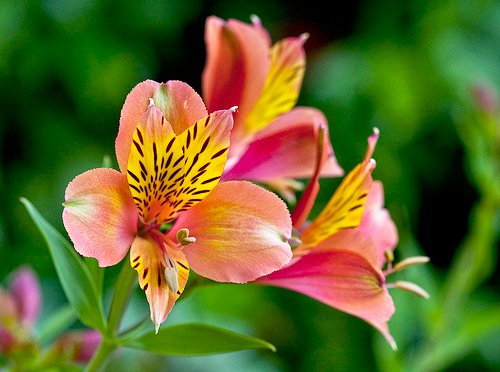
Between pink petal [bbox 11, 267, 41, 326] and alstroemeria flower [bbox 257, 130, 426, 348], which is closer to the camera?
alstroemeria flower [bbox 257, 130, 426, 348]

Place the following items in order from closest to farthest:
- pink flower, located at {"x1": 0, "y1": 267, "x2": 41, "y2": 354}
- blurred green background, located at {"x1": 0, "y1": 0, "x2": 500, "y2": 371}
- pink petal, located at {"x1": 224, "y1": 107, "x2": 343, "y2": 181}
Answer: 1. pink petal, located at {"x1": 224, "y1": 107, "x2": 343, "y2": 181}
2. pink flower, located at {"x1": 0, "y1": 267, "x2": 41, "y2": 354}
3. blurred green background, located at {"x1": 0, "y1": 0, "x2": 500, "y2": 371}

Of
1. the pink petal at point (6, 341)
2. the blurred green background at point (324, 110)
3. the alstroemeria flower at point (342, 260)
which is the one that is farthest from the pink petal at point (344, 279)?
the blurred green background at point (324, 110)

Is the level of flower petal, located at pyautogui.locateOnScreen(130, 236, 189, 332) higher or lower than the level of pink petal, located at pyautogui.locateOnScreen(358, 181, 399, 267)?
higher

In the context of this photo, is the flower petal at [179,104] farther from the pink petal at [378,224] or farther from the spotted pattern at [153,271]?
the pink petal at [378,224]

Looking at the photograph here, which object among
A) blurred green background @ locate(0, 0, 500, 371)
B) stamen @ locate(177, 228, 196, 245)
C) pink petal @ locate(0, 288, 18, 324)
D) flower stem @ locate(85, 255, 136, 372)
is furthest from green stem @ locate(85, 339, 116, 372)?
blurred green background @ locate(0, 0, 500, 371)

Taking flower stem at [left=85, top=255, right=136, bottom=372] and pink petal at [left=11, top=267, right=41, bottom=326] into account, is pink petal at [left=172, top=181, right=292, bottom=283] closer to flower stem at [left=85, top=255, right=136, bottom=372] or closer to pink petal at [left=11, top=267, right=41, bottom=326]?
flower stem at [left=85, top=255, right=136, bottom=372]

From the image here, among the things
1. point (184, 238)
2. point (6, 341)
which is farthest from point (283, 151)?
point (6, 341)

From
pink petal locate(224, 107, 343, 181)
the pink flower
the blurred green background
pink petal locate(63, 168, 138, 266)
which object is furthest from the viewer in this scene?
the blurred green background
